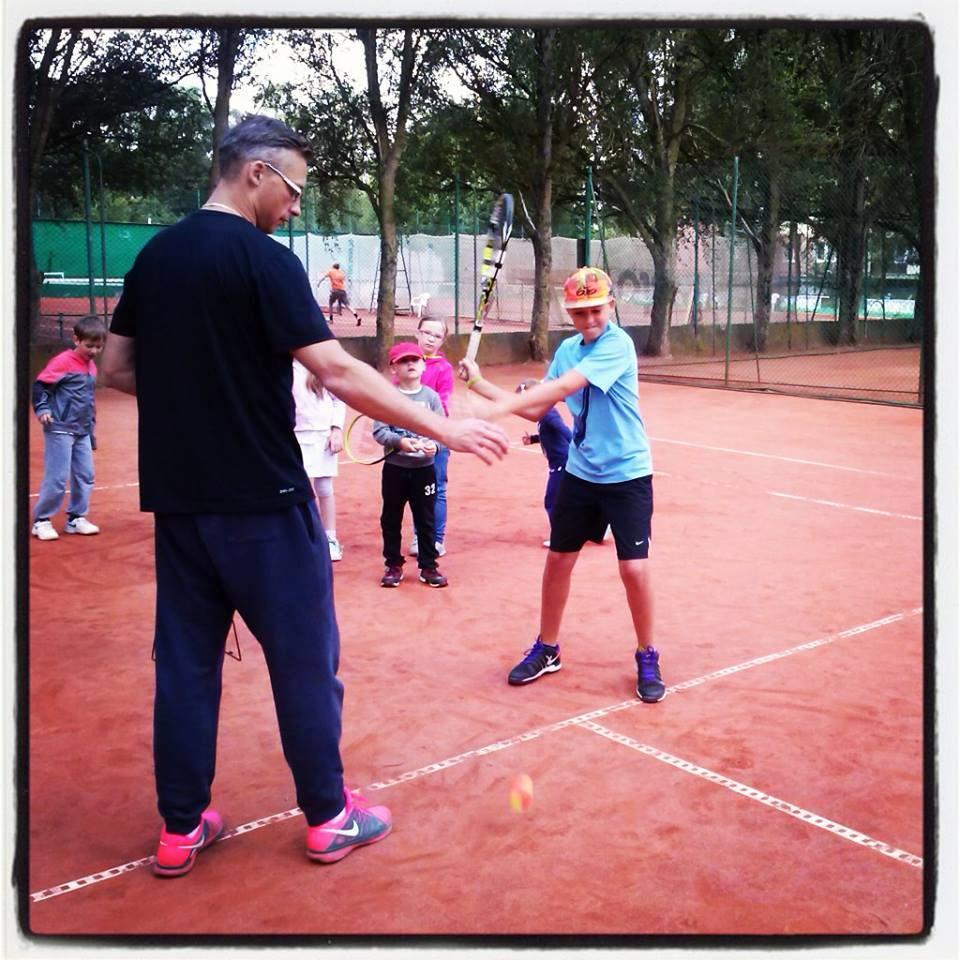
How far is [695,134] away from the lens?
89.1 feet

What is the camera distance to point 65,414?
7980 millimetres

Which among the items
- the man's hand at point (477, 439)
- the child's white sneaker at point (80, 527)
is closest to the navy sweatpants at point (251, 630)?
the man's hand at point (477, 439)

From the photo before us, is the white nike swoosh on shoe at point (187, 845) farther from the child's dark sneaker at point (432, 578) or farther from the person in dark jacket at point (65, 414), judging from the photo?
the person in dark jacket at point (65, 414)

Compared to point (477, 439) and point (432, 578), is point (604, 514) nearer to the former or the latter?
point (477, 439)

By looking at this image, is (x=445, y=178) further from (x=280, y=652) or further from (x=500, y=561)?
(x=280, y=652)

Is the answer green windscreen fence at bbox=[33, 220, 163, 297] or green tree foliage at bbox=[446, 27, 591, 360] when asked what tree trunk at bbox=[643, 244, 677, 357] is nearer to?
green tree foliage at bbox=[446, 27, 591, 360]

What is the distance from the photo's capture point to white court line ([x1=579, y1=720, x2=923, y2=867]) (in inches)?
144

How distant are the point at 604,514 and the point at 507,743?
1.14 metres

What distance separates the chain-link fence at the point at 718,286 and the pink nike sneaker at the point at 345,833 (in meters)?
16.4

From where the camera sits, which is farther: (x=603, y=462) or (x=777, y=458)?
(x=777, y=458)

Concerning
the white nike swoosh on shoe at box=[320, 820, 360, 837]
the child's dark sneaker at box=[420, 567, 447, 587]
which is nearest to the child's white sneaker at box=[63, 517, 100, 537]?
the child's dark sneaker at box=[420, 567, 447, 587]

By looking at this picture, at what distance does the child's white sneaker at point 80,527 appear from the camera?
829 cm

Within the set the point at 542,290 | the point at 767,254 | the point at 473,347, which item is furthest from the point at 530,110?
the point at 473,347

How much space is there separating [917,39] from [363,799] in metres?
2.95
